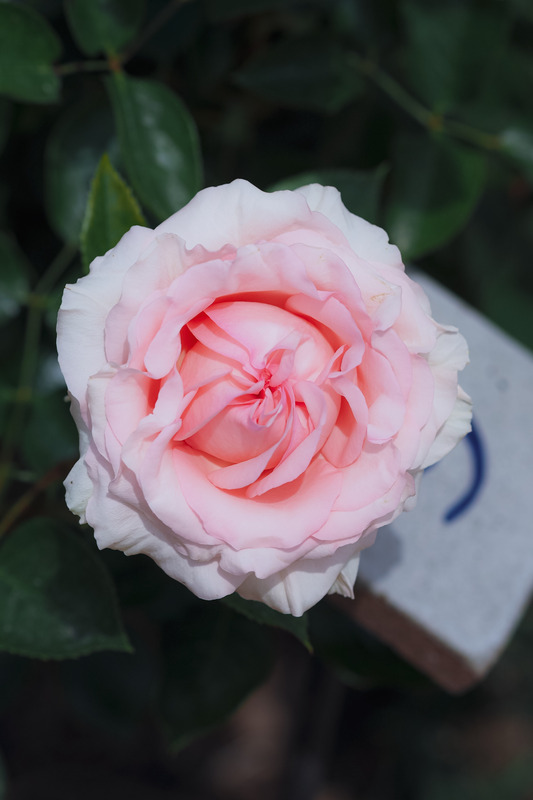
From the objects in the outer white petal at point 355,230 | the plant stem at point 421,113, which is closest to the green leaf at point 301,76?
the plant stem at point 421,113

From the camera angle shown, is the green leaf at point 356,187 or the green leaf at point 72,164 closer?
the green leaf at point 356,187

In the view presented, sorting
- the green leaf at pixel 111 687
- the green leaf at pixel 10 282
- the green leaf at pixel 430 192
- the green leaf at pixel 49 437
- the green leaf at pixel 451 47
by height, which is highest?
the green leaf at pixel 451 47

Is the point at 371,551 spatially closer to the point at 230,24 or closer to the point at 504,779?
the point at 230,24

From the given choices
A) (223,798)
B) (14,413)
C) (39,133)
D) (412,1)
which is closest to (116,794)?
(223,798)

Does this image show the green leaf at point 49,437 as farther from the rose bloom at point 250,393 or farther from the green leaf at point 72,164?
the rose bloom at point 250,393

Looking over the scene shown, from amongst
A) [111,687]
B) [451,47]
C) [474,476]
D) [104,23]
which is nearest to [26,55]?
[104,23]

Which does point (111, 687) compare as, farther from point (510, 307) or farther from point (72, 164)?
point (510, 307)

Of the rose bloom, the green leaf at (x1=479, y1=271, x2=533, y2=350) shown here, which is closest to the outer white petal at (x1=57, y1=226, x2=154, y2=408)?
the rose bloom
